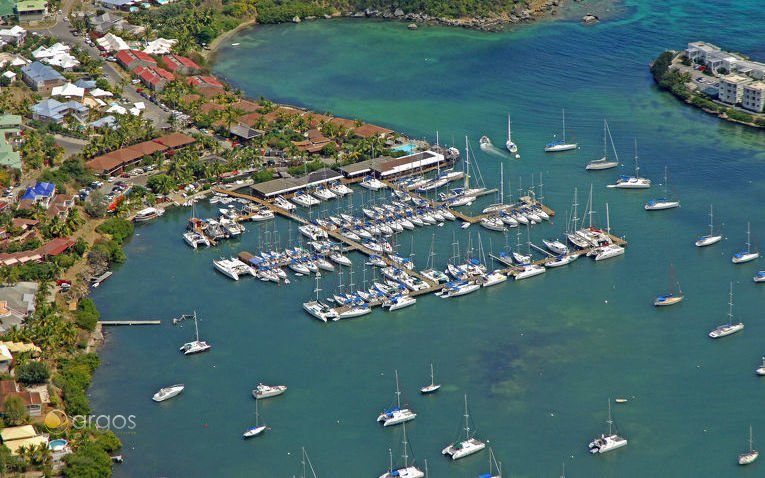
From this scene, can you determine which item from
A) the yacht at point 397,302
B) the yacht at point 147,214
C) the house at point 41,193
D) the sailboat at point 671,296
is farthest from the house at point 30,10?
the sailboat at point 671,296

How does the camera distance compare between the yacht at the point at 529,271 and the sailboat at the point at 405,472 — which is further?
the yacht at the point at 529,271

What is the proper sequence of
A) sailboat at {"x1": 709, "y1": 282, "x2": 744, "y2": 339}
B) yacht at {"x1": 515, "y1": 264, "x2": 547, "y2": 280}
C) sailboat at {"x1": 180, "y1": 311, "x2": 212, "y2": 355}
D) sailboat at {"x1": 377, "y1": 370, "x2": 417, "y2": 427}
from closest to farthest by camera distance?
sailboat at {"x1": 377, "y1": 370, "x2": 417, "y2": 427} < sailboat at {"x1": 180, "y1": 311, "x2": 212, "y2": 355} < sailboat at {"x1": 709, "y1": 282, "x2": 744, "y2": 339} < yacht at {"x1": 515, "y1": 264, "x2": 547, "y2": 280}

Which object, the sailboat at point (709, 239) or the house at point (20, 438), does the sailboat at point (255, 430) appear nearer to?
the house at point (20, 438)

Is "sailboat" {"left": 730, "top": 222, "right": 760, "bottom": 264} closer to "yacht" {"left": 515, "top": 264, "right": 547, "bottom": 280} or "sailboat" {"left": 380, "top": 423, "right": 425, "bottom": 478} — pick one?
"yacht" {"left": 515, "top": 264, "right": 547, "bottom": 280}

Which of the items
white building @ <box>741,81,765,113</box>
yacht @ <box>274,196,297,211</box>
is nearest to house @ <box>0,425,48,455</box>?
yacht @ <box>274,196,297,211</box>

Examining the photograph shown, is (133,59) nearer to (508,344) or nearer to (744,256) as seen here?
(508,344)

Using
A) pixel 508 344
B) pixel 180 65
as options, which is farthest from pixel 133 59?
pixel 508 344
